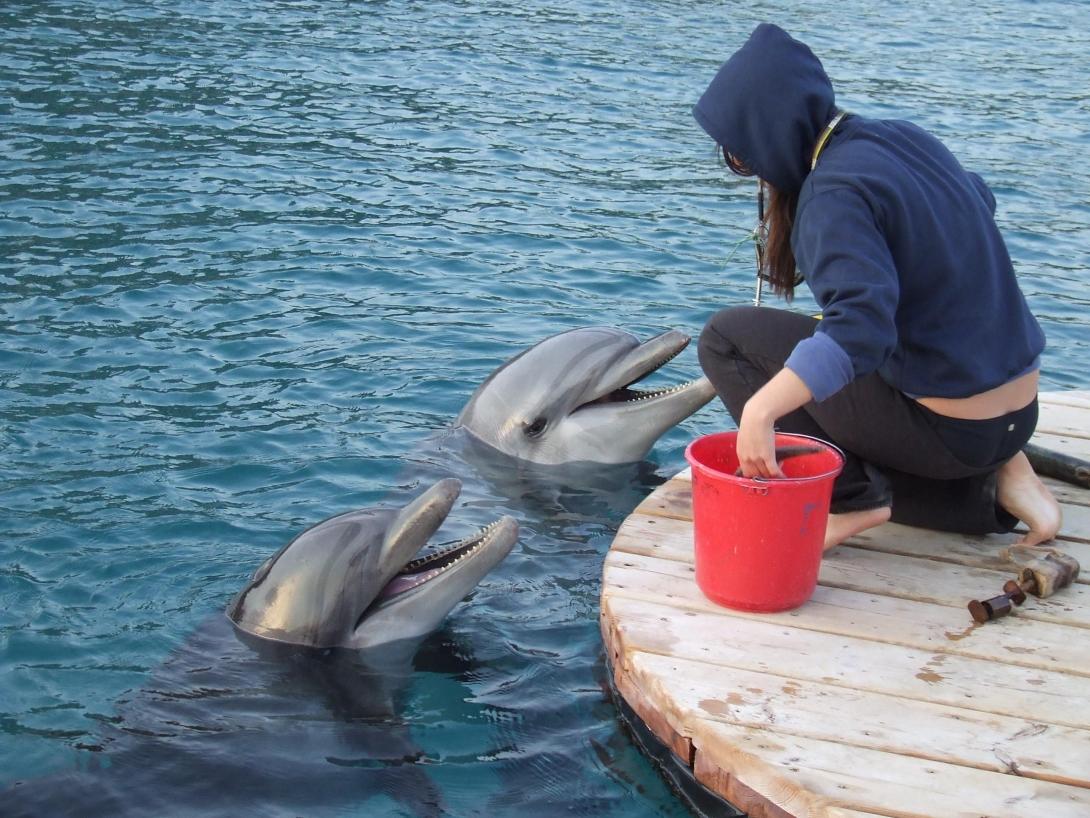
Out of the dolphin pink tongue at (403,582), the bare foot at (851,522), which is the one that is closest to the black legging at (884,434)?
the bare foot at (851,522)

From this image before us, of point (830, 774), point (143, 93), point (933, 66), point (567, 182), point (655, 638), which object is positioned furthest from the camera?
point (933, 66)

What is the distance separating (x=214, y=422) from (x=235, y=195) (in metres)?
4.31

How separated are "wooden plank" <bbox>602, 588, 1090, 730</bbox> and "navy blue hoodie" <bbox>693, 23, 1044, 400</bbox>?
0.81m

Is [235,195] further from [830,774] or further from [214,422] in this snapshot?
[830,774]

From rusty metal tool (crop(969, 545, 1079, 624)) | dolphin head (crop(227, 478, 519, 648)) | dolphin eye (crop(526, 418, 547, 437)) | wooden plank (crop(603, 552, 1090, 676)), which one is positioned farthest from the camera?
dolphin eye (crop(526, 418, 547, 437))

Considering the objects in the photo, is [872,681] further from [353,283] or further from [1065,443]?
[353,283]

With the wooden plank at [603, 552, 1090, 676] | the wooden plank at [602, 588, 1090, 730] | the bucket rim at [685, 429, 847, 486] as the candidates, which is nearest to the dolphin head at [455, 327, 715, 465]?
the wooden plank at [603, 552, 1090, 676]

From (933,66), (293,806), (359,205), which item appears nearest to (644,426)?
(293,806)

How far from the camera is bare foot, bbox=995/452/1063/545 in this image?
4.67m

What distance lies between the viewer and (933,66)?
17.7 meters

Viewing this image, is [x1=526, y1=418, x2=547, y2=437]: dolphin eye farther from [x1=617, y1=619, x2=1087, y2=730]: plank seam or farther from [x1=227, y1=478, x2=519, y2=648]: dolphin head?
[x1=617, y1=619, x2=1087, y2=730]: plank seam

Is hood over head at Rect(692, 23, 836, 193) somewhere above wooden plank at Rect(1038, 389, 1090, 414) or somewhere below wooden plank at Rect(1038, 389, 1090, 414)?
above

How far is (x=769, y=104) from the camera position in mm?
3799

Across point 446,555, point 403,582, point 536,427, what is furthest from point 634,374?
point 403,582
